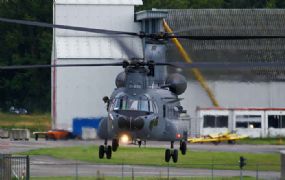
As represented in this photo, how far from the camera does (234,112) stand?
101 metres

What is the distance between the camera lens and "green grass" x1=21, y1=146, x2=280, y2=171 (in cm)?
7362

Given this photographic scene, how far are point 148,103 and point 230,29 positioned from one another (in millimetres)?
56613

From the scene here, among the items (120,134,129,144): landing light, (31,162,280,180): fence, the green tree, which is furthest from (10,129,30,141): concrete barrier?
(120,134,129,144): landing light

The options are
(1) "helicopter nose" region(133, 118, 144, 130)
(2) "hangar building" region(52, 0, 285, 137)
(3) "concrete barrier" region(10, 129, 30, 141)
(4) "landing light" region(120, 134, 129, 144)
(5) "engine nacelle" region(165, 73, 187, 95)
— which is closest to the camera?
(1) "helicopter nose" region(133, 118, 144, 130)

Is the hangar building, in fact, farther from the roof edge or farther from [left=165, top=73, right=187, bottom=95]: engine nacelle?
[left=165, top=73, right=187, bottom=95]: engine nacelle

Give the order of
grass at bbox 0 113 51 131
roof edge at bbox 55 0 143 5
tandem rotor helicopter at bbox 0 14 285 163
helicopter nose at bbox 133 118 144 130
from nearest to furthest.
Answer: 1. helicopter nose at bbox 133 118 144 130
2. tandem rotor helicopter at bbox 0 14 285 163
3. roof edge at bbox 55 0 143 5
4. grass at bbox 0 113 51 131

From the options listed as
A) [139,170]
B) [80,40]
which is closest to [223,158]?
[139,170]

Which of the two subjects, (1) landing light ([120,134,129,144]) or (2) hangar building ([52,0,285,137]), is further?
(2) hangar building ([52,0,285,137])

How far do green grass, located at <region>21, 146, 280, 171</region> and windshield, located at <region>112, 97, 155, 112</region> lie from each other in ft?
81.9

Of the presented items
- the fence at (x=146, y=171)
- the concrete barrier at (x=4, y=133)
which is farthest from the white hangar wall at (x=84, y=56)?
the fence at (x=146, y=171)

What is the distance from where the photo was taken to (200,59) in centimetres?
9544

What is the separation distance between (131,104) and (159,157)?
32.4 meters

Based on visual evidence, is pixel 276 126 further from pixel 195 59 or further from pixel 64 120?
pixel 64 120

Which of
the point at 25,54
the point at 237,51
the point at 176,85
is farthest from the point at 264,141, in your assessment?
the point at 176,85
